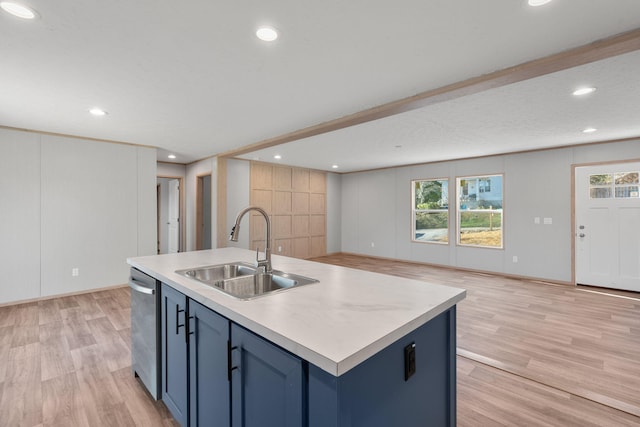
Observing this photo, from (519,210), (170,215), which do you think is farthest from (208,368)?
(170,215)

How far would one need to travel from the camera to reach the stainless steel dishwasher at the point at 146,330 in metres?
1.90

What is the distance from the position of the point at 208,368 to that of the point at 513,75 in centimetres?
283

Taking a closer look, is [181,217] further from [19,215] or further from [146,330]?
[146,330]

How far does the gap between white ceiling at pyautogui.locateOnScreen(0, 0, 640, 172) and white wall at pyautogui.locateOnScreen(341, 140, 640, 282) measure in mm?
959

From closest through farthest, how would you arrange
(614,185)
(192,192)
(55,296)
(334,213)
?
(55,296), (614,185), (192,192), (334,213)

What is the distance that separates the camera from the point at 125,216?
478 centimetres

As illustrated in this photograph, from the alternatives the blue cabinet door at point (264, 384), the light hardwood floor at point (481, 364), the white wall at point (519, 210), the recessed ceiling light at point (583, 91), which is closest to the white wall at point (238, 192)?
the light hardwood floor at point (481, 364)

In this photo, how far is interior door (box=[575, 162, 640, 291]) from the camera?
4410mm

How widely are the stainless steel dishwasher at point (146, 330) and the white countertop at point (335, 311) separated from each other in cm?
16

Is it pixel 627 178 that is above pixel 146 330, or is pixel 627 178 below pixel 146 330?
above

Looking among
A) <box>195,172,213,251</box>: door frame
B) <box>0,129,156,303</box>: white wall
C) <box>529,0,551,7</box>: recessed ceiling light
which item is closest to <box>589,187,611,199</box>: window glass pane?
<box>529,0,551,7</box>: recessed ceiling light

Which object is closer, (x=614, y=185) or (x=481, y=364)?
(x=481, y=364)

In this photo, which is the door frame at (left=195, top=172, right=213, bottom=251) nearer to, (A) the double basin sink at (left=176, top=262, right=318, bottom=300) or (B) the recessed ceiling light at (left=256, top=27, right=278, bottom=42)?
(A) the double basin sink at (left=176, top=262, right=318, bottom=300)

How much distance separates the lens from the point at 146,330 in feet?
6.59
